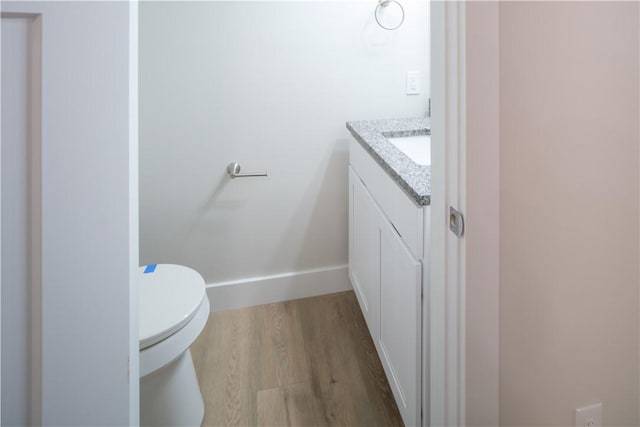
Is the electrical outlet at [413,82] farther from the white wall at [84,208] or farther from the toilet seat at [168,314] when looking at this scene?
the white wall at [84,208]

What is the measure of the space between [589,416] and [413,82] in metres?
1.52

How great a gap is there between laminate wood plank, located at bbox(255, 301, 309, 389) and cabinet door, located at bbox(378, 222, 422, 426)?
39 centimetres

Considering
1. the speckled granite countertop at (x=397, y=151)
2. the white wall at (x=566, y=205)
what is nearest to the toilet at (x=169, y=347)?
the speckled granite countertop at (x=397, y=151)

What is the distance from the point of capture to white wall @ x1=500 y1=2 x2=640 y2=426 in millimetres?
656

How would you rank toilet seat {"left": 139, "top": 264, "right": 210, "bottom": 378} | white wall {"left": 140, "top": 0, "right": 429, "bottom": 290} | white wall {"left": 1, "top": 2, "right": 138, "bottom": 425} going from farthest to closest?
white wall {"left": 140, "top": 0, "right": 429, "bottom": 290}, toilet seat {"left": 139, "top": 264, "right": 210, "bottom": 378}, white wall {"left": 1, "top": 2, "right": 138, "bottom": 425}

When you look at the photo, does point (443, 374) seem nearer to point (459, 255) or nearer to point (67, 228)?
point (459, 255)

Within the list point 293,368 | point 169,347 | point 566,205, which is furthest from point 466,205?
point 293,368

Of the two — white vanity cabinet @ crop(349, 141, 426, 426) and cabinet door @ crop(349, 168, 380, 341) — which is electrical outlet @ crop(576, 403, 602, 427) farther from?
cabinet door @ crop(349, 168, 380, 341)

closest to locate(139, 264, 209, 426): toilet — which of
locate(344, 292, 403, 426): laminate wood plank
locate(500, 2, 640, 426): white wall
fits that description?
locate(344, 292, 403, 426): laminate wood plank

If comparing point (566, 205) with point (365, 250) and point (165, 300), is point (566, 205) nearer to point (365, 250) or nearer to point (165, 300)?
point (365, 250)

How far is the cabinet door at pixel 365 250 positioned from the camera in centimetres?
Result: 144

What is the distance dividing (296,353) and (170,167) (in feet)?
3.21

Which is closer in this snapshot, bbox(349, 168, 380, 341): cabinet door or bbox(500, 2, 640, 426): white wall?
bbox(500, 2, 640, 426): white wall

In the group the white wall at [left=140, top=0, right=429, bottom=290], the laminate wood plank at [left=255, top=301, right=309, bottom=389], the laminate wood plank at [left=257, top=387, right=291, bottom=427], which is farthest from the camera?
the white wall at [left=140, top=0, right=429, bottom=290]
